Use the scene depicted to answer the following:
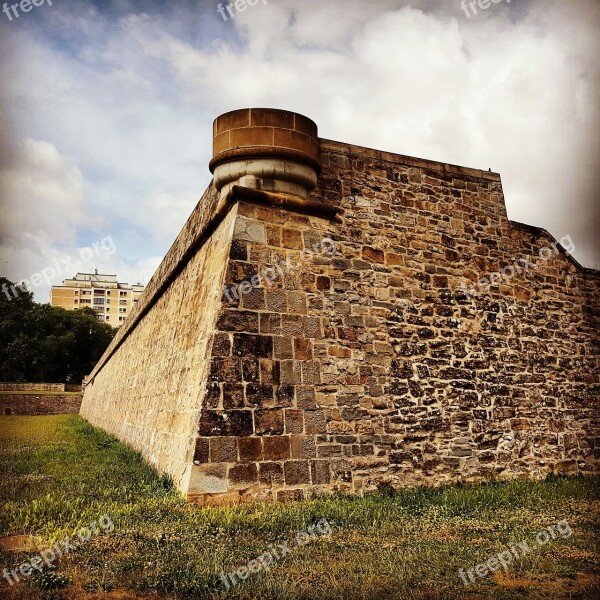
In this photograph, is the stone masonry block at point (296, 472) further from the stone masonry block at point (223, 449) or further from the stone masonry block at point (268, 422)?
the stone masonry block at point (223, 449)

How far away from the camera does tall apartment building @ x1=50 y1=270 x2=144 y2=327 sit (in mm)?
86625

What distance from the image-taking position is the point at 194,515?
4270 millimetres

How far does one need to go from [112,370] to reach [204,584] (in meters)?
16.8

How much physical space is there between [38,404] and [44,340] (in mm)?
17206

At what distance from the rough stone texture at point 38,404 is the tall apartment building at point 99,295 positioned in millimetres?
54128

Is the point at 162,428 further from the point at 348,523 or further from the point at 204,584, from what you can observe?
the point at 204,584
